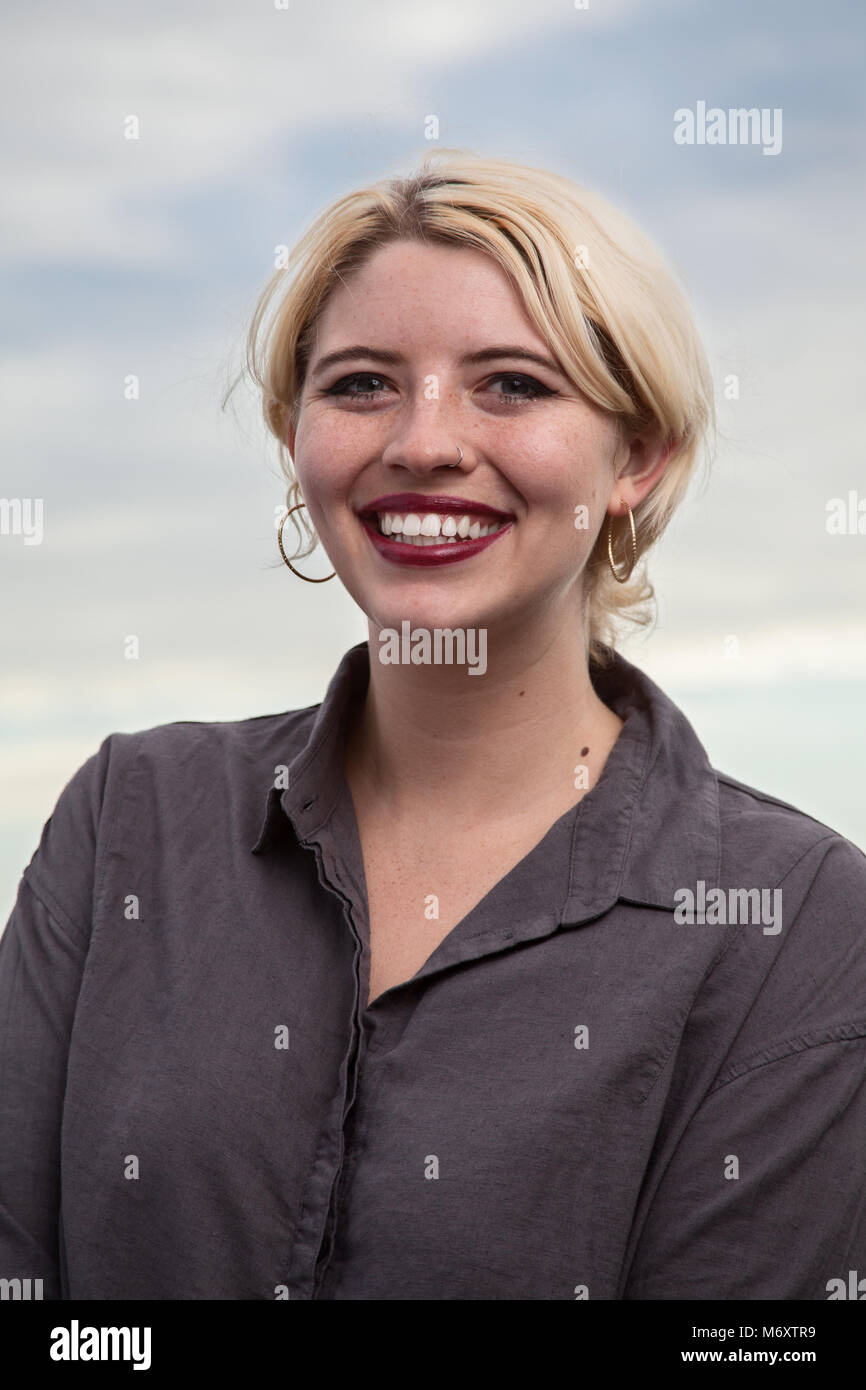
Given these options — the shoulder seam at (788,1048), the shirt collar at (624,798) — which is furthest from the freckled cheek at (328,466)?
the shoulder seam at (788,1048)

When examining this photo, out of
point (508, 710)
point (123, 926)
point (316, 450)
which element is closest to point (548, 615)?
point (508, 710)

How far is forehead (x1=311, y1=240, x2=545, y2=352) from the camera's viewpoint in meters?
2.13

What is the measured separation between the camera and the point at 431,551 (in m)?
2.18

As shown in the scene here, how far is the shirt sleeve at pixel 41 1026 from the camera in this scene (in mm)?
2209

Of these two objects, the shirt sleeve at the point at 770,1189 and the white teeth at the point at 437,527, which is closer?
the shirt sleeve at the point at 770,1189

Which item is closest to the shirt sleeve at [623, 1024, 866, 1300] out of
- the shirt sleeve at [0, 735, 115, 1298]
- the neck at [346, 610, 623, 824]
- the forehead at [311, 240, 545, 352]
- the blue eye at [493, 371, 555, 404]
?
the neck at [346, 610, 623, 824]

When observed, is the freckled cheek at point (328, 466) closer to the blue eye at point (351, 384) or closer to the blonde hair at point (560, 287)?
the blue eye at point (351, 384)

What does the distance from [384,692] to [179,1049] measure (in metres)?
0.64

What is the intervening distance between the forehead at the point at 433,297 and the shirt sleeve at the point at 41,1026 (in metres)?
0.91

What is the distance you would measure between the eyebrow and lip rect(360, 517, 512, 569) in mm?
212

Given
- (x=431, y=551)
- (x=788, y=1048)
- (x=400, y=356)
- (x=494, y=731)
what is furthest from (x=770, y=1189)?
(x=400, y=356)
